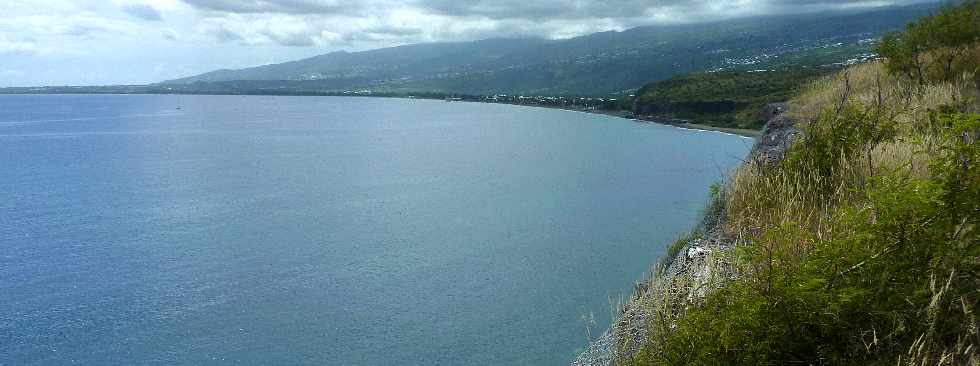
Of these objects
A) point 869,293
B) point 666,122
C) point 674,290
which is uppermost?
point 869,293

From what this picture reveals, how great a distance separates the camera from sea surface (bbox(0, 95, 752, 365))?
Answer: 24344 millimetres

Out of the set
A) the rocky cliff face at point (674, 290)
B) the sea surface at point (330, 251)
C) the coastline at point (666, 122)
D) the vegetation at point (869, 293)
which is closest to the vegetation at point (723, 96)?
the coastline at point (666, 122)

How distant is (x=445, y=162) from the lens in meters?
71.6

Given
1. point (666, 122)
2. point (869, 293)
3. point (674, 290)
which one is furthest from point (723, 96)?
point (869, 293)

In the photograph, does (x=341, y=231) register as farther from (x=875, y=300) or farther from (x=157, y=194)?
(x=875, y=300)

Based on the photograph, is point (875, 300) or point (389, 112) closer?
point (875, 300)

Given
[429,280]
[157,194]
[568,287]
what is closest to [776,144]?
[568,287]

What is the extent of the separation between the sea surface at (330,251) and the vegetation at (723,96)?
1137 inches

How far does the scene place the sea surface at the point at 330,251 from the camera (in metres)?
24.3

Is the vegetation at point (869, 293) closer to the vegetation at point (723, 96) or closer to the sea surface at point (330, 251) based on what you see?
the sea surface at point (330, 251)

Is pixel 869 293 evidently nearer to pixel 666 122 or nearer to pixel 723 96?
pixel 666 122

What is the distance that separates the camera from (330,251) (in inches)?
1407

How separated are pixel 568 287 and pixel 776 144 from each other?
15042 mm

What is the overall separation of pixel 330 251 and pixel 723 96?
100 m
